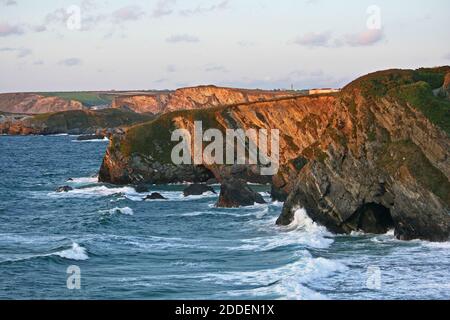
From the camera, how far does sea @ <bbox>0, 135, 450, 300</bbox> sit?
118ft

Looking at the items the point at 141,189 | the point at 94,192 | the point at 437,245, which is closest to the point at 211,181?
the point at 141,189

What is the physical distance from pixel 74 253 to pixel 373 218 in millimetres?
18794

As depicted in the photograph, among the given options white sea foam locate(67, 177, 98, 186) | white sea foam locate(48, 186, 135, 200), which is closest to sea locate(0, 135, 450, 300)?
white sea foam locate(48, 186, 135, 200)

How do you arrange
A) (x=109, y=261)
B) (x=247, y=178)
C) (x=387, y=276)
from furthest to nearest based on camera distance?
(x=247, y=178) < (x=109, y=261) < (x=387, y=276)

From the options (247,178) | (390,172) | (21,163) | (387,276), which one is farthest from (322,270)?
(21,163)

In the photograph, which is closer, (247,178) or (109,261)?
(109,261)

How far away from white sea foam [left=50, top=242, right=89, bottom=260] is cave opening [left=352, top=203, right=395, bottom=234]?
17.1m

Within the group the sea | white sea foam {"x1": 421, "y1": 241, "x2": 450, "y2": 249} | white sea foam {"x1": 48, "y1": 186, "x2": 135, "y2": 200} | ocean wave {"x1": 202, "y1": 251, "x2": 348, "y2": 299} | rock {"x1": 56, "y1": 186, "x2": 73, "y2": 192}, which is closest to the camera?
ocean wave {"x1": 202, "y1": 251, "x2": 348, "y2": 299}

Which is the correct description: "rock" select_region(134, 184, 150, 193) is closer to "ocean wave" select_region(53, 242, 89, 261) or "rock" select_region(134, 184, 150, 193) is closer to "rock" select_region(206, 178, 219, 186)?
"rock" select_region(206, 178, 219, 186)

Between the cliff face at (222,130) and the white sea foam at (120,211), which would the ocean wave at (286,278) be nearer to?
the white sea foam at (120,211)

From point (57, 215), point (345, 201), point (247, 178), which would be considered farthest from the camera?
point (247, 178)

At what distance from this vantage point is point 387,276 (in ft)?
124

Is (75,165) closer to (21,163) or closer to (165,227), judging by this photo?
(21,163)

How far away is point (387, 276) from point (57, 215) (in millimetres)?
35454
